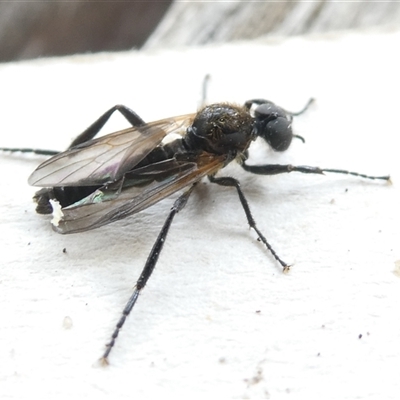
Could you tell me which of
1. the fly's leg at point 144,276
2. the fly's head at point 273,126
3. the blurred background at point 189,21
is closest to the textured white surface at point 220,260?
the fly's leg at point 144,276

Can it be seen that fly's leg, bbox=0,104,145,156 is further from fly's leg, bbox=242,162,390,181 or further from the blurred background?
the blurred background

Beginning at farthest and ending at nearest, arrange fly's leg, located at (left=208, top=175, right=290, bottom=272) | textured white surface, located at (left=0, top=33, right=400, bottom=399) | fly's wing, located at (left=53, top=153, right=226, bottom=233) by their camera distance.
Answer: fly's leg, located at (left=208, top=175, right=290, bottom=272) < fly's wing, located at (left=53, top=153, right=226, bottom=233) < textured white surface, located at (left=0, top=33, right=400, bottom=399)

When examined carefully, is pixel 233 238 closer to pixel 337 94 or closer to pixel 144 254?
pixel 144 254

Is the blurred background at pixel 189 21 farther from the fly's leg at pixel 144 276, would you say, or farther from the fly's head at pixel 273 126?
the fly's leg at pixel 144 276

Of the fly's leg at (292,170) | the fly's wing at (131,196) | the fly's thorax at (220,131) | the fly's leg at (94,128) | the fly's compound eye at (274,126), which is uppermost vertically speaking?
the fly's leg at (94,128)

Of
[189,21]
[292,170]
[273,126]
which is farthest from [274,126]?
[189,21]

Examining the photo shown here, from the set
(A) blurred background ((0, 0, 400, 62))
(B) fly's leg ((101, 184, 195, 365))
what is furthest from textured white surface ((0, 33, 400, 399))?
(A) blurred background ((0, 0, 400, 62))
